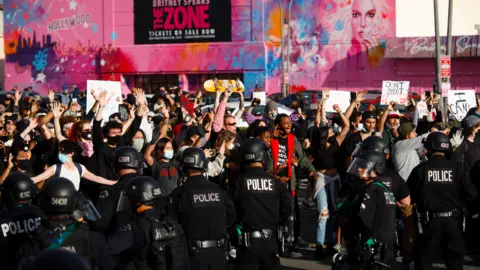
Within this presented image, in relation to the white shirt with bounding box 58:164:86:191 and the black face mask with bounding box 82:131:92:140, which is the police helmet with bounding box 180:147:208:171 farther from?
the black face mask with bounding box 82:131:92:140

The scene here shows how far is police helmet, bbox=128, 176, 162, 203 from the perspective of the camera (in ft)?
21.7

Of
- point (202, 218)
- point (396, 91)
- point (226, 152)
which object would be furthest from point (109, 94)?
point (202, 218)

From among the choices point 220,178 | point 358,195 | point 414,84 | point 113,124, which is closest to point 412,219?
point 358,195

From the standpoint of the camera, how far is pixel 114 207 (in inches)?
298

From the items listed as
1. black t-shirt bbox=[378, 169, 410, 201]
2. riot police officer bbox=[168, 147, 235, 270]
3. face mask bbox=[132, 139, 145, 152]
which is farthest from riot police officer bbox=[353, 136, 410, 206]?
face mask bbox=[132, 139, 145, 152]

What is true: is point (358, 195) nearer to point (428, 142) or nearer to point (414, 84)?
point (428, 142)

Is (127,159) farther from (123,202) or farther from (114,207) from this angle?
(123,202)

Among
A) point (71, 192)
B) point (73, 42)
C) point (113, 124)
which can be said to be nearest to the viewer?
point (71, 192)

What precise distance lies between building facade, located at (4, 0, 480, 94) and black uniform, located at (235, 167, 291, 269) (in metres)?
34.6

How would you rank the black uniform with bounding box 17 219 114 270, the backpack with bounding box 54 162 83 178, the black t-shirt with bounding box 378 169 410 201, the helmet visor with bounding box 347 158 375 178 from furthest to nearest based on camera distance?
the backpack with bounding box 54 162 83 178 < the black t-shirt with bounding box 378 169 410 201 < the helmet visor with bounding box 347 158 375 178 < the black uniform with bounding box 17 219 114 270

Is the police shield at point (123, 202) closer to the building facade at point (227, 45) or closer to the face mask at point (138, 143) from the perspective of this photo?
the face mask at point (138, 143)

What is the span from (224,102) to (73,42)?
133 ft

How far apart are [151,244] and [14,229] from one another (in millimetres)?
962

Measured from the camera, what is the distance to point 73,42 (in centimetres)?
5153
